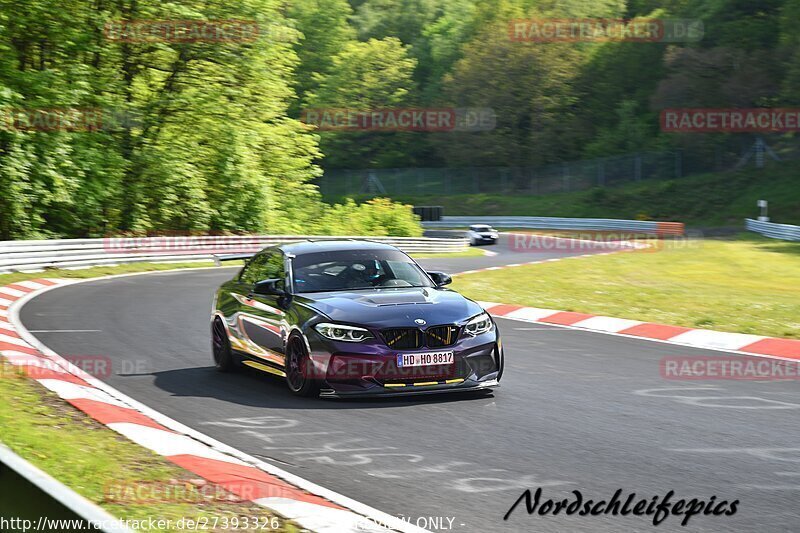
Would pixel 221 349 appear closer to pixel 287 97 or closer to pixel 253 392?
pixel 253 392

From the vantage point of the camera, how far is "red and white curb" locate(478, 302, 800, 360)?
13.9m

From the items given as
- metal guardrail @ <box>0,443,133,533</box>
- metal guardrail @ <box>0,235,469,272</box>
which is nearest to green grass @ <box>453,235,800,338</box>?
metal guardrail @ <box>0,235,469,272</box>

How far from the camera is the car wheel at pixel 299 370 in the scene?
33.4 ft

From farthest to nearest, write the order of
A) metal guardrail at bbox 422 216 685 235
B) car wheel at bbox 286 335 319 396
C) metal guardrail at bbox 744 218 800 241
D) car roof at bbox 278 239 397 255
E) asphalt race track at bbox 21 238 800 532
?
1. metal guardrail at bbox 422 216 685 235
2. metal guardrail at bbox 744 218 800 241
3. car roof at bbox 278 239 397 255
4. car wheel at bbox 286 335 319 396
5. asphalt race track at bbox 21 238 800 532

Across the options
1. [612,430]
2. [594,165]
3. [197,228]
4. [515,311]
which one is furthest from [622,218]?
[612,430]

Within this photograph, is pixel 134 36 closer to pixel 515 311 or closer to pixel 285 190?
pixel 285 190

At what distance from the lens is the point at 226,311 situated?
12.4 metres

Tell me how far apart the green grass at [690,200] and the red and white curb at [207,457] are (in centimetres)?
6061

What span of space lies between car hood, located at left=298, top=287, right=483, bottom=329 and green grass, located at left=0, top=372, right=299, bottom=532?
94.3 inches

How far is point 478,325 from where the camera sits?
1039 cm

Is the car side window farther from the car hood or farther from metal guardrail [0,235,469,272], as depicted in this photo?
metal guardrail [0,235,469,272]

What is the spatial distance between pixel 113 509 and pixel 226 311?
21.0 feet

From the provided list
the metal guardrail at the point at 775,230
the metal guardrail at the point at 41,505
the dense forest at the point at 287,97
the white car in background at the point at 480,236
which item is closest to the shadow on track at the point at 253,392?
the metal guardrail at the point at 41,505

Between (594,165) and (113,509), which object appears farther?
(594,165)
